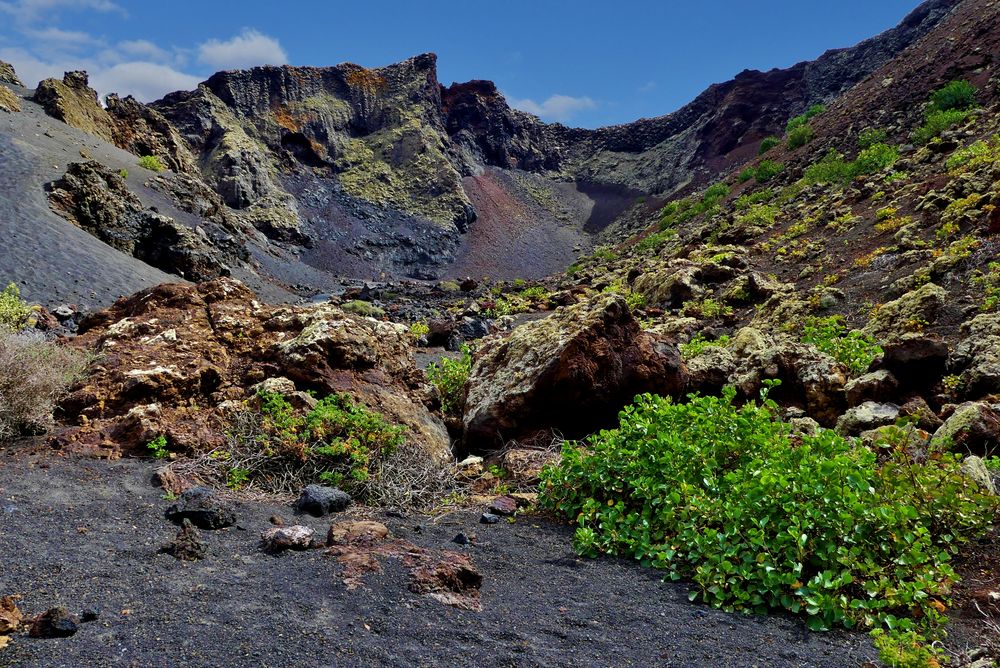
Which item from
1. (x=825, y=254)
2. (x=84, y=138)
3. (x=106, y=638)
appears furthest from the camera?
(x=84, y=138)

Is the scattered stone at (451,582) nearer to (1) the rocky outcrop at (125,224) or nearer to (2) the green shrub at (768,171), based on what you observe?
(1) the rocky outcrop at (125,224)

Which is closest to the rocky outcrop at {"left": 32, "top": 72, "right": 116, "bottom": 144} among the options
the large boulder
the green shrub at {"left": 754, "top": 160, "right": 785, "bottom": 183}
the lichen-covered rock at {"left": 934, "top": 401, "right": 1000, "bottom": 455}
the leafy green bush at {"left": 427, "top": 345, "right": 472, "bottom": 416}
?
the leafy green bush at {"left": 427, "top": 345, "right": 472, "bottom": 416}

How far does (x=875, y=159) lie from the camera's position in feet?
64.2

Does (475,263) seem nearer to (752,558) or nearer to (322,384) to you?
(322,384)

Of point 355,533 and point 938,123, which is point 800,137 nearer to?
point 938,123

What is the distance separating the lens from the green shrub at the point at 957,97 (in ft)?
66.9

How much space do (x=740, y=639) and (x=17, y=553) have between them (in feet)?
11.3

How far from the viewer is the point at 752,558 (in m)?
3.04

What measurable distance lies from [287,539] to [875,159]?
72.4 feet

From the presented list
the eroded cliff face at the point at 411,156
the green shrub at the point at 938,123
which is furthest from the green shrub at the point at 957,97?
the eroded cliff face at the point at 411,156

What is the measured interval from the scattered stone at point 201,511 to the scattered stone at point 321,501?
53 centimetres

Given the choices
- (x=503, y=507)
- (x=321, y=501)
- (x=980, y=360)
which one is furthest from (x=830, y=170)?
(x=321, y=501)

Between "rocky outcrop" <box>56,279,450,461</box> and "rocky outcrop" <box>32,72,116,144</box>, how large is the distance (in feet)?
98.5

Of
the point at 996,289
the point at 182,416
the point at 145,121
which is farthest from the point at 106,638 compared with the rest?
the point at 145,121
